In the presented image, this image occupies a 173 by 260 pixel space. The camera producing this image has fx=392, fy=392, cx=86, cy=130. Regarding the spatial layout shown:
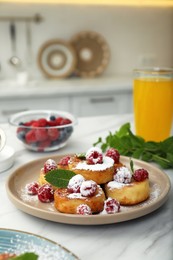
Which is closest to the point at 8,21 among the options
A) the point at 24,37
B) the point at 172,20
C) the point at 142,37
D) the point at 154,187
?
the point at 24,37

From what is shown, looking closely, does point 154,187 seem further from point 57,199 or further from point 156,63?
point 156,63

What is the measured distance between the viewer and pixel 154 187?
2.77ft

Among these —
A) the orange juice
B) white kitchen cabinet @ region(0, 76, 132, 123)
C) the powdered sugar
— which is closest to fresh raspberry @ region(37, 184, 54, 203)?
the powdered sugar

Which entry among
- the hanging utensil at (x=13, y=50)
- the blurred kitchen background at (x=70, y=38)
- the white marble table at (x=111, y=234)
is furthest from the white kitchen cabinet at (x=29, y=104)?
the white marble table at (x=111, y=234)

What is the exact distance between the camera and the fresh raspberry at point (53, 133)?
1.14m

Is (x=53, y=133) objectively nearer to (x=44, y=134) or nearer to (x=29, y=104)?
(x=44, y=134)

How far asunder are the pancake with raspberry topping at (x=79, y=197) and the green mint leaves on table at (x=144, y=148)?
319mm

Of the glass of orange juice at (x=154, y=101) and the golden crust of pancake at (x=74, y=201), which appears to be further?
the glass of orange juice at (x=154, y=101)

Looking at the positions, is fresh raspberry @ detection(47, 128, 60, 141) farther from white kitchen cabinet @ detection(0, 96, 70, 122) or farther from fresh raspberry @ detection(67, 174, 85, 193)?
white kitchen cabinet @ detection(0, 96, 70, 122)

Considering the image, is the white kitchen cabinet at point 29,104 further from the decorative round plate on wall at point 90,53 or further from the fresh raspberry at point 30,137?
the fresh raspberry at point 30,137

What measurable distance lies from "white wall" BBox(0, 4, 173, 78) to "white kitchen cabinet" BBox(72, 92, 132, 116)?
572mm

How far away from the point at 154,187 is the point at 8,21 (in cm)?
224

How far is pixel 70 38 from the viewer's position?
2938 millimetres

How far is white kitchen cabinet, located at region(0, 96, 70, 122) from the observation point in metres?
2.37
